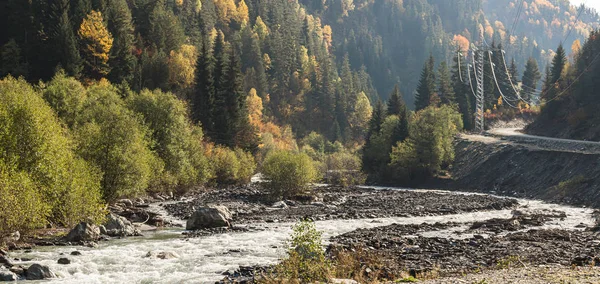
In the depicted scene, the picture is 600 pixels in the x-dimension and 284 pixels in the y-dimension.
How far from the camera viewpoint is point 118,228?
130 feet

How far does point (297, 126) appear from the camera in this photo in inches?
7175

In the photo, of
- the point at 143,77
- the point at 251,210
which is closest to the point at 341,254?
the point at 251,210

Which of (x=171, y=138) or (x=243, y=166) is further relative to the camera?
(x=243, y=166)

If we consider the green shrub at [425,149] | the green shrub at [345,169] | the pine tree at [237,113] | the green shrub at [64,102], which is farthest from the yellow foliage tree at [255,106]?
the green shrub at [64,102]

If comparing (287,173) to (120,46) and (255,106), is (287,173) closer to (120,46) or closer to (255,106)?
(120,46)

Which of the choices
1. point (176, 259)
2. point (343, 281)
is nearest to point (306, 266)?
point (343, 281)

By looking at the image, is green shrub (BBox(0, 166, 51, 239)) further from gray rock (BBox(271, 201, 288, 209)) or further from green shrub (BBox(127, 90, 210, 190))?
green shrub (BBox(127, 90, 210, 190))

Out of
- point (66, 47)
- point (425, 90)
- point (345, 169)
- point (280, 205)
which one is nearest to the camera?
point (280, 205)

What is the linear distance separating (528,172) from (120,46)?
239ft

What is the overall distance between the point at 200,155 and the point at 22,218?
4435 cm

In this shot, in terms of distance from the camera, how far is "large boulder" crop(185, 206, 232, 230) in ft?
144

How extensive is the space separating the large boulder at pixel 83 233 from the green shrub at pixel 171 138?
88.9 feet

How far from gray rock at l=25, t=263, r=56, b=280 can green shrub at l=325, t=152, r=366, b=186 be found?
8064cm

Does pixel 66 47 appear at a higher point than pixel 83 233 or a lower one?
higher
